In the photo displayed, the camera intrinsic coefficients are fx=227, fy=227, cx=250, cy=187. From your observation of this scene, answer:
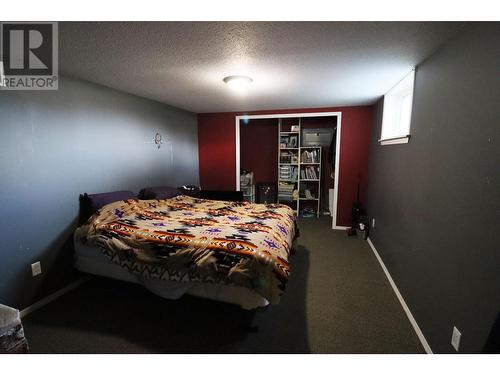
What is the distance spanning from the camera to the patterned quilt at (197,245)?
5.33 ft

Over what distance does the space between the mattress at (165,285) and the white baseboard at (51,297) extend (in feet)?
0.71

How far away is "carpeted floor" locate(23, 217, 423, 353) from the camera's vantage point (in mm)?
1575

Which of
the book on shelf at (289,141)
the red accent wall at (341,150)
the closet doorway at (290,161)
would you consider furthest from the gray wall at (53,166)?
the book on shelf at (289,141)

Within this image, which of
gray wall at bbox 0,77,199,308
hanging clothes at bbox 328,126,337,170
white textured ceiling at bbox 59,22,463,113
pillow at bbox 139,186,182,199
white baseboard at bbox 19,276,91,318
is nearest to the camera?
white textured ceiling at bbox 59,22,463,113

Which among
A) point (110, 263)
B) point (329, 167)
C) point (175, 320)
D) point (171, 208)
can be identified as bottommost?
point (175, 320)

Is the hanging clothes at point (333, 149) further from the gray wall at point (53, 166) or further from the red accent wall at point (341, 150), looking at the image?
the gray wall at point (53, 166)

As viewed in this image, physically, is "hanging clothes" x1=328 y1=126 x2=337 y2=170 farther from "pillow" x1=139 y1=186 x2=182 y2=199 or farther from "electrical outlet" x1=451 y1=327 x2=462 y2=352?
"electrical outlet" x1=451 y1=327 x2=462 y2=352

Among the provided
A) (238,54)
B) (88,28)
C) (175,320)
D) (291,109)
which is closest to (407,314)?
(175,320)

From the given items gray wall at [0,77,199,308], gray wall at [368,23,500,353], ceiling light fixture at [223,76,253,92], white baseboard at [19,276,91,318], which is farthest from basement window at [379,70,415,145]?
white baseboard at [19,276,91,318]

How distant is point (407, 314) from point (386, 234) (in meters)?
0.96

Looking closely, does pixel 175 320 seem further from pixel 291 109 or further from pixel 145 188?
pixel 291 109

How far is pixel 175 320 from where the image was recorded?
1.83 metres
